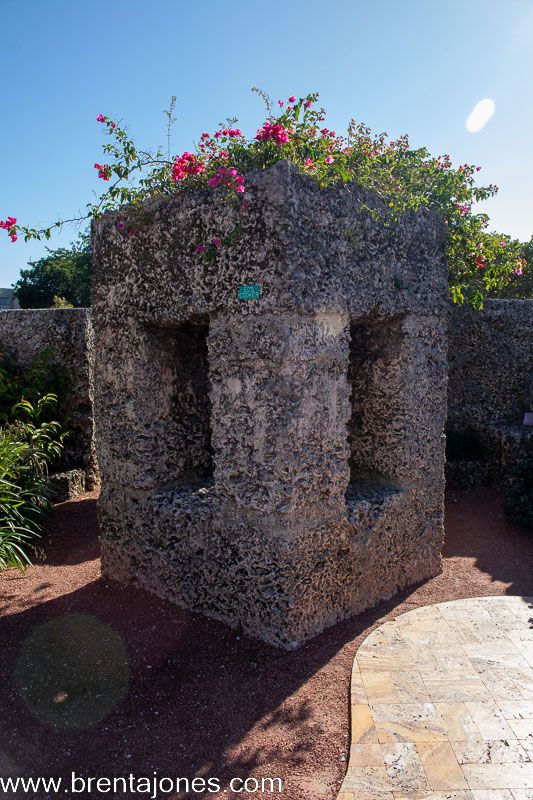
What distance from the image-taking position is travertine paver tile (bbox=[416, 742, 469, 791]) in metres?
2.64

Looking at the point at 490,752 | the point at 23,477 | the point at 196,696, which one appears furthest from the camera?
the point at 23,477

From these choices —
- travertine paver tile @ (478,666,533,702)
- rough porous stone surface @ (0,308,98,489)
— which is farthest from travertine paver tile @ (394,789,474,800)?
rough porous stone surface @ (0,308,98,489)

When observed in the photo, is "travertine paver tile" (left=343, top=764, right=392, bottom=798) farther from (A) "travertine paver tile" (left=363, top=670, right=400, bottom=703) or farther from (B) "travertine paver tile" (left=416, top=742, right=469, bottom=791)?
(A) "travertine paver tile" (left=363, top=670, right=400, bottom=703)

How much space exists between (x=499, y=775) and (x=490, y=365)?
6158 millimetres

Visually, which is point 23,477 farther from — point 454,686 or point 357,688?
point 454,686

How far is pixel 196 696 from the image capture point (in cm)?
331

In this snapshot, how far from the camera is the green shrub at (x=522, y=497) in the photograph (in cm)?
629

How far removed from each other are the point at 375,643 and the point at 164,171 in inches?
134

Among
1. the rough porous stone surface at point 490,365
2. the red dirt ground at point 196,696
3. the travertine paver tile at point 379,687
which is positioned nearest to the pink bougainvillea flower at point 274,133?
the red dirt ground at point 196,696

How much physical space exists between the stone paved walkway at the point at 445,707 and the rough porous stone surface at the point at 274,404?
→ 19.6 inches

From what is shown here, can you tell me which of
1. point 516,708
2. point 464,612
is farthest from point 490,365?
point 516,708

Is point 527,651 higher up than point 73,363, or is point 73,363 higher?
point 73,363

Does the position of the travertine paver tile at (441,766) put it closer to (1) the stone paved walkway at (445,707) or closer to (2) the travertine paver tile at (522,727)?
(1) the stone paved walkway at (445,707)

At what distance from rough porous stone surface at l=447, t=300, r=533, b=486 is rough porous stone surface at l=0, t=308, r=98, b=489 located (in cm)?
478
